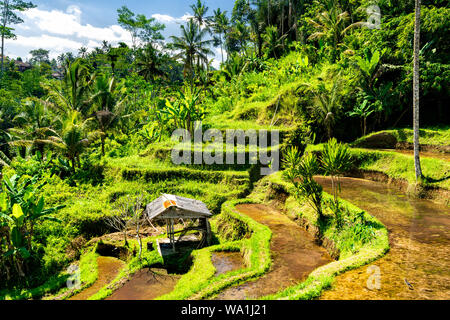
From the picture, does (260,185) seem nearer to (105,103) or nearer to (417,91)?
(417,91)

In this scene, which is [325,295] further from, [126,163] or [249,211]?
[126,163]

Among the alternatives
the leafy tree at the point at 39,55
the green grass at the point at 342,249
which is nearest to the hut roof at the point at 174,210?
the green grass at the point at 342,249

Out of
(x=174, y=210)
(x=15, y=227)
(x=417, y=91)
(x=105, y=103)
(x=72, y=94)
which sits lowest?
(x=15, y=227)

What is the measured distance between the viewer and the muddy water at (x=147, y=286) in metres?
6.54

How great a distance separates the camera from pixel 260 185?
43.4 ft

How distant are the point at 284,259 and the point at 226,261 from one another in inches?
62.5

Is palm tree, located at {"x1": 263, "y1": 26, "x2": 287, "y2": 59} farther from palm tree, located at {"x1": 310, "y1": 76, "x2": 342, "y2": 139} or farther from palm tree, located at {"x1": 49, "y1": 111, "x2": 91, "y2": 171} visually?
palm tree, located at {"x1": 49, "y1": 111, "x2": 91, "y2": 171}

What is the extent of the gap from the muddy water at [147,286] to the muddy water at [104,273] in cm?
84

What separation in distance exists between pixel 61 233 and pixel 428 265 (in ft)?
34.6

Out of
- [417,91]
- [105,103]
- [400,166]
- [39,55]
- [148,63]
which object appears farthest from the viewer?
[39,55]

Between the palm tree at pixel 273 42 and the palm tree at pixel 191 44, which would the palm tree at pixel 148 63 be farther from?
the palm tree at pixel 273 42

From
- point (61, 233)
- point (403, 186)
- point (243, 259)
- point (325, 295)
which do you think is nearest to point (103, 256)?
point (61, 233)

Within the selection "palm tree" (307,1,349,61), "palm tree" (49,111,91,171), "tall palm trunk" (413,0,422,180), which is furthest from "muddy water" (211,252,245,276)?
"palm tree" (307,1,349,61)

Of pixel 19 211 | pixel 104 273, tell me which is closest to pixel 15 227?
pixel 19 211
